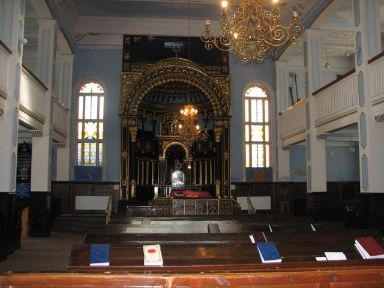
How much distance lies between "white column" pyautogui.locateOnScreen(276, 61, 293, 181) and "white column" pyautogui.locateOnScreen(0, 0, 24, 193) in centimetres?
1044

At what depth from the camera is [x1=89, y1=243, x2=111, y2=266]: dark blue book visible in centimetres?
402

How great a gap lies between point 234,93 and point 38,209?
28.5ft

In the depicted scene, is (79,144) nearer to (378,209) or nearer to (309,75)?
(309,75)

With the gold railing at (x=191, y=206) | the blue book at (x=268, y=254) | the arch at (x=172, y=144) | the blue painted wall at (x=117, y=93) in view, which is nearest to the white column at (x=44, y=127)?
the gold railing at (x=191, y=206)

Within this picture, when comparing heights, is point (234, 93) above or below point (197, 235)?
above

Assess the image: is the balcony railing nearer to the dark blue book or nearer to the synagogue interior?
the synagogue interior

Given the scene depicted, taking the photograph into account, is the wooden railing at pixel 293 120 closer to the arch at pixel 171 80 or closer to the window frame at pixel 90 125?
the arch at pixel 171 80

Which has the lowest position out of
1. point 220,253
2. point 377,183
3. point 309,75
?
point 220,253

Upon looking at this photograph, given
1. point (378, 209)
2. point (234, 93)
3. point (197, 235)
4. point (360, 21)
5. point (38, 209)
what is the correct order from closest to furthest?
point (197, 235) < point (378, 209) < point (360, 21) < point (38, 209) < point (234, 93)

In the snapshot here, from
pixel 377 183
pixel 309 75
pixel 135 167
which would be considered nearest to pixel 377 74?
pixel 377 183

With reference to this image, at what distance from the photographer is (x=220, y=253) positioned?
452 centimetres

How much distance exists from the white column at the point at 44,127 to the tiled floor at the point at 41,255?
1.68 m

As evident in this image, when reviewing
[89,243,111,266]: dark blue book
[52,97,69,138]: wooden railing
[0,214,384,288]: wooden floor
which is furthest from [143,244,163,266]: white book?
[52,97,69,138]: wooden railing

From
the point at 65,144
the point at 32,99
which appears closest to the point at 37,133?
the point at 32,99
